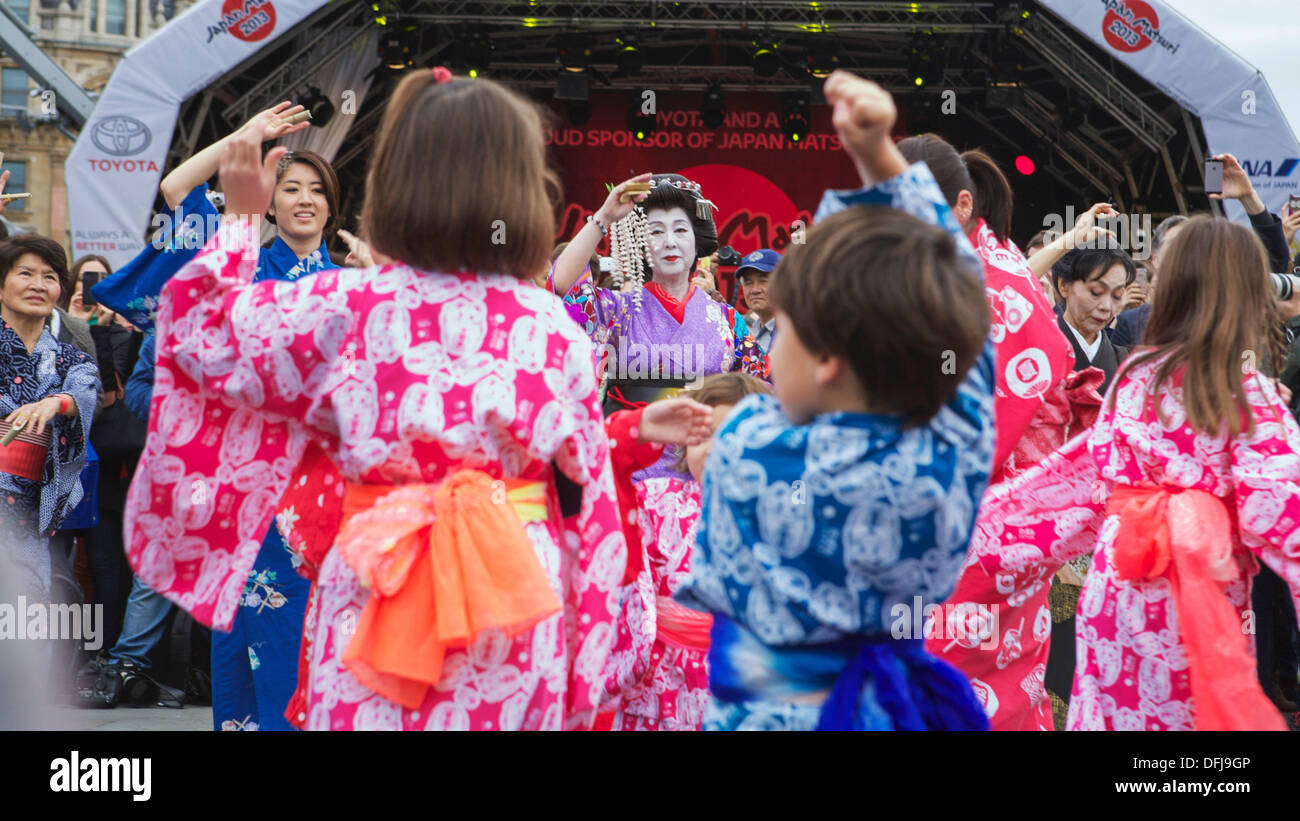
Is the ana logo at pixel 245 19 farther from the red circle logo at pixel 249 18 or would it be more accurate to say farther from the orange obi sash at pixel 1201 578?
the orange obi sash at pixel 1201 578

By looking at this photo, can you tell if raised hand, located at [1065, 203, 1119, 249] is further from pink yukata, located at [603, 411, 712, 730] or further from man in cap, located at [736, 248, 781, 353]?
man in cap, located at [736, 248, 781, 353]

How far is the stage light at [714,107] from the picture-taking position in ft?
40.0

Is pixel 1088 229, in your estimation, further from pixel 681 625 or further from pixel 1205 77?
pixel 1205 77

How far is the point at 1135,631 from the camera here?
109 inches

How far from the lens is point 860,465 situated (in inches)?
66.1

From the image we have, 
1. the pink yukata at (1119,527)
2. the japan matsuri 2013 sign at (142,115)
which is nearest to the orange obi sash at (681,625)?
the pink yukata at (1119,527)

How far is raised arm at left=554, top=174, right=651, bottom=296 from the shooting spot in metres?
3.43

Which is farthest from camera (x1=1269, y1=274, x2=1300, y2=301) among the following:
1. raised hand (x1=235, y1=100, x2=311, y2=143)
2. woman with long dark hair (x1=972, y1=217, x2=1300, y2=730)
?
raised hand (x1=235, y1=100, x2=311, y2=143)

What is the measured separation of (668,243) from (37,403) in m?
2.53

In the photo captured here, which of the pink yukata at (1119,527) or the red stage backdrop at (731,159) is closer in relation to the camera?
the pink yukata at (1119,527)

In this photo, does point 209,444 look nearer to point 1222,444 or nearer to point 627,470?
point 627,470

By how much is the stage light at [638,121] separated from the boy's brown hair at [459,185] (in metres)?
10.9

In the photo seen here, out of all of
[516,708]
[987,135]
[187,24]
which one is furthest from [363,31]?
[516,708]

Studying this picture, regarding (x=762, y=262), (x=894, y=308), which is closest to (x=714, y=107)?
(x=762, y=262)
